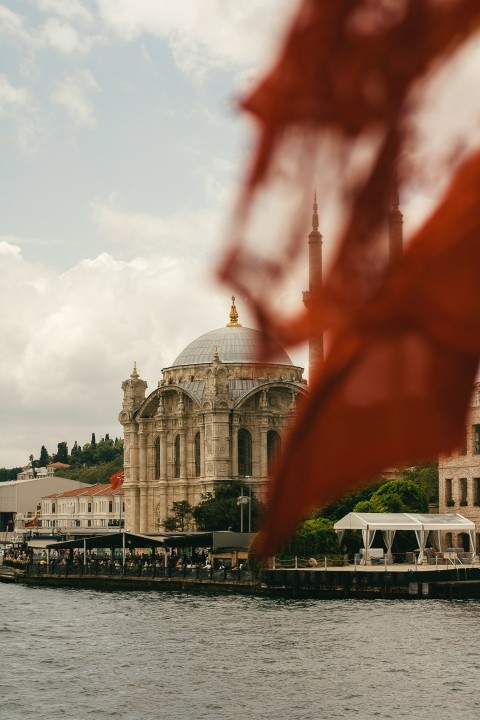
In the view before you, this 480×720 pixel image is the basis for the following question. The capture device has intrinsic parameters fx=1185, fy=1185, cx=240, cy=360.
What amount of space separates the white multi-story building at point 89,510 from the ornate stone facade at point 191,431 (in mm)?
16755

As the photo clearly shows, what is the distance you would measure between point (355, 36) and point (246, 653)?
1091 inches

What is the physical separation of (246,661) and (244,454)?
192 ft

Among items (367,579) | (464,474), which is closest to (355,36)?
(367,579)

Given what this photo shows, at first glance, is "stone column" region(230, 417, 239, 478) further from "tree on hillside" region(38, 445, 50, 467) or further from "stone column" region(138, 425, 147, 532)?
"tree on hillside" region(38, 445, 50, 467)

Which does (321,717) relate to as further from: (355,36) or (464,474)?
(464,474)

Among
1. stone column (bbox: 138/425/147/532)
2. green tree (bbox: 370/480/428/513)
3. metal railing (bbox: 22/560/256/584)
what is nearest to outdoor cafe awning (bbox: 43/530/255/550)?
metal railing (bbox: 22/560/256/584)

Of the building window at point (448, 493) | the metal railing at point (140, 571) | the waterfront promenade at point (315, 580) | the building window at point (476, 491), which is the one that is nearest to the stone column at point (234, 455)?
the metal railing at point (140, 571)

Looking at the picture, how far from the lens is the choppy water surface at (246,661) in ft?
69.8

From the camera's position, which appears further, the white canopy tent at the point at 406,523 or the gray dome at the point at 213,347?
the gray dome at the point at 213,347

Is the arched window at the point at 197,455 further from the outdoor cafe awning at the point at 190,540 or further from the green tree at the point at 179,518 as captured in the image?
the outdoor cafe awning at the point at 190,540

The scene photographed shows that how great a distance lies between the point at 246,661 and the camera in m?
26.7

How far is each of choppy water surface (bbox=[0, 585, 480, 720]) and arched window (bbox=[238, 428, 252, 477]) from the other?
4295cm

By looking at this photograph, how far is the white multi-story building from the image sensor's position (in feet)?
368

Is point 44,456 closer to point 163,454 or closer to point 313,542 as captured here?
point 163,454
